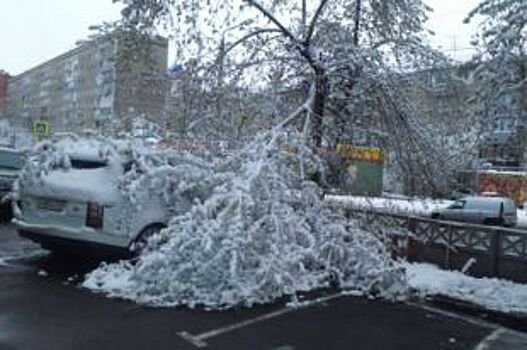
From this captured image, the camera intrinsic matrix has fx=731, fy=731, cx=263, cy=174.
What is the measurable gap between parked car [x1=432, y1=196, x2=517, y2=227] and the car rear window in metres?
20.1

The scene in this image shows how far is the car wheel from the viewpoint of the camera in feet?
30.8

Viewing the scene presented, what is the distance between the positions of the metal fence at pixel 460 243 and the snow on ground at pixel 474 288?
253 millimetres

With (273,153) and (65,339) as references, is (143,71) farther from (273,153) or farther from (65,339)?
(65,339)

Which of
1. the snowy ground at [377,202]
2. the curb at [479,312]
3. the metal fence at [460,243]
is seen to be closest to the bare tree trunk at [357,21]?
the snowy ground at [377,202]

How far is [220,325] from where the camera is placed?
7.20 meters

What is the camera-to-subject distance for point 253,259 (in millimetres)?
8344

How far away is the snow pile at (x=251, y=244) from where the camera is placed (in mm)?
8188

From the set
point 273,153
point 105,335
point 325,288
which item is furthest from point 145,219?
point 105,335

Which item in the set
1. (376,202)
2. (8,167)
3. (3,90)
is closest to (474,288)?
(376,202)

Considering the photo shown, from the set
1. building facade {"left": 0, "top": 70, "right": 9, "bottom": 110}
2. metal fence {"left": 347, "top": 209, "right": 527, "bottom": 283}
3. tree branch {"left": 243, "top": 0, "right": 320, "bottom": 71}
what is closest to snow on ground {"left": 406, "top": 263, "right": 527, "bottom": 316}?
metal fence {"left": 347, "top": 209, "right": 527, "bottom": 283}

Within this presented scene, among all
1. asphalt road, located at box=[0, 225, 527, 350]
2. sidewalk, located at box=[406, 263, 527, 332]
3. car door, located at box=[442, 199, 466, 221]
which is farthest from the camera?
car door, located at box=[442, 199, 466, 221]

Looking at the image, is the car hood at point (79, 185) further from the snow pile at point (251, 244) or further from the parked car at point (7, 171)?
the parked car at point (7, 171)

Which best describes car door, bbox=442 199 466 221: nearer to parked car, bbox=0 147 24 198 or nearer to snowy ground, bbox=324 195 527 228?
snowy ground, bbox=324 195 527 228

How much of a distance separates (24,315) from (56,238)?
247 centimetres
